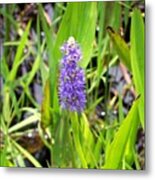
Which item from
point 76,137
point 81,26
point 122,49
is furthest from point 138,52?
point 76,137

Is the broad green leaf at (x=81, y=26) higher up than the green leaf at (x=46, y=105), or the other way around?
the broad green leaf at (x=81, y=26)

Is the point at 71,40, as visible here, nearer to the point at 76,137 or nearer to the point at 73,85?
the point at 73,85

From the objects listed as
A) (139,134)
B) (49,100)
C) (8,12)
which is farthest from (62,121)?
(8,12)

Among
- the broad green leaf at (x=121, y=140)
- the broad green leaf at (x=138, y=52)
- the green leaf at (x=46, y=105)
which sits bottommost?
the broad green leaf at (x=121, y=140)

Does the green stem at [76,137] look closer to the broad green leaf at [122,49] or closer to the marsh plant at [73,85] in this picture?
the marsh plant at [73,85]

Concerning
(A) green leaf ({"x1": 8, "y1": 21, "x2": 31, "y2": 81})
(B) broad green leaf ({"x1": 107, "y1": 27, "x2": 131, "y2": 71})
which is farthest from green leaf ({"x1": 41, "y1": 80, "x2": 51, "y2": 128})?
(B) broad green leaf ({"x1": 107, "y1": 27, "x2": 131, "y2": 71})

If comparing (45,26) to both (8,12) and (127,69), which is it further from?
(127,69)

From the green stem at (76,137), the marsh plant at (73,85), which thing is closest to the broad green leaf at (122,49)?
the marsh plant at (73,85)
